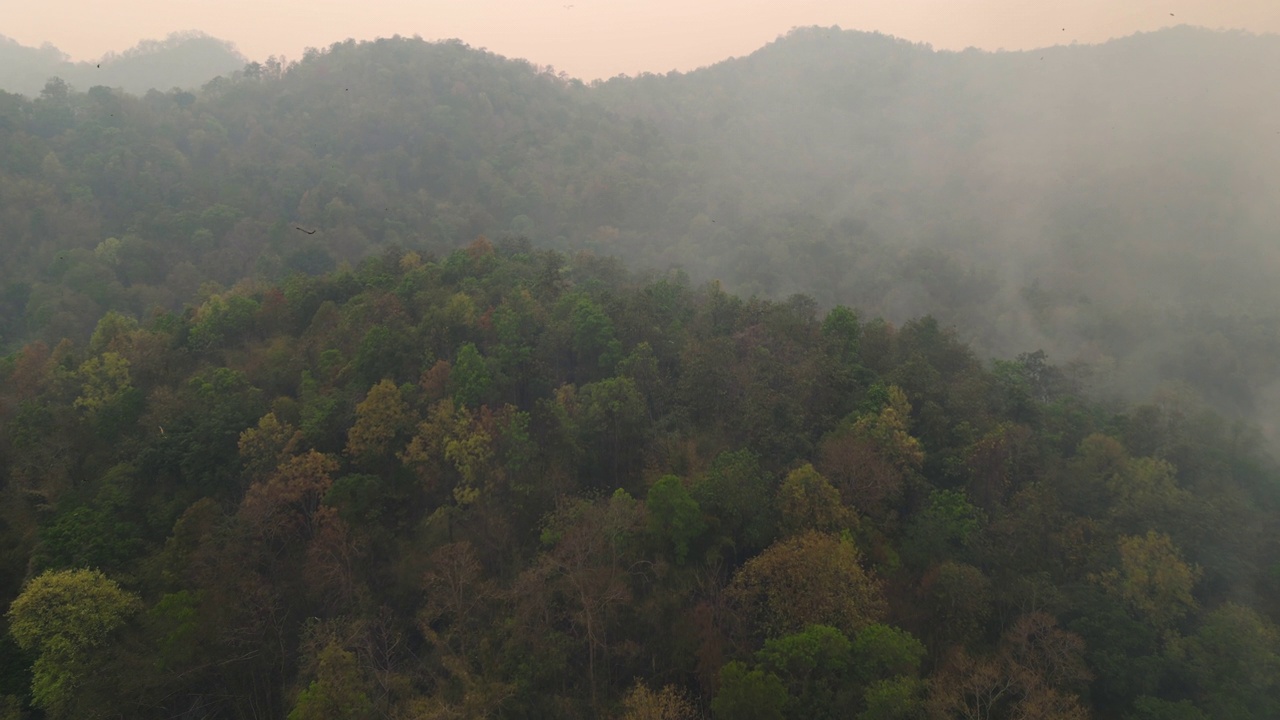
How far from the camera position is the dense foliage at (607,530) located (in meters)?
15.3

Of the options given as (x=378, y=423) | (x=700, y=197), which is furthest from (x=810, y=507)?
(x=700, y=197)

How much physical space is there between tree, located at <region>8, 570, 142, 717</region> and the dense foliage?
0.07 m

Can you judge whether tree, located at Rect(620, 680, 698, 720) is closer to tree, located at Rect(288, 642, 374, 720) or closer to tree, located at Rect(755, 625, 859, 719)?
tree, located at Rect(755, 625, 859, 719)

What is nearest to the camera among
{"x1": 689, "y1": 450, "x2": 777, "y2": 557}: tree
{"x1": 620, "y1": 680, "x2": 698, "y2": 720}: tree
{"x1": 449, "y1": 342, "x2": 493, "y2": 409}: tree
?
{"x1": 620, "y1": 680, "x2": 698, "y2": 720}: tree

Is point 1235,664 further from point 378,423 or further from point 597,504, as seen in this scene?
point 378,423

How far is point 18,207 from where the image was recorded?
4534 centimetres

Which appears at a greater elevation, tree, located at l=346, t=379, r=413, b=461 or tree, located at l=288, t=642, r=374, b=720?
tree, located at l=346, t=379, r=413, b=461

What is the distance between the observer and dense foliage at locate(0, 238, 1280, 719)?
50.3ft

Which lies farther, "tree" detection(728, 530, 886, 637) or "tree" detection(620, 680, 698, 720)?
"tree" detection(728, 530, 886, 637)

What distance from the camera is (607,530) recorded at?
58.2 ft

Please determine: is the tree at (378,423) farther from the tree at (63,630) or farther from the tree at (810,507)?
the tree at (810,507)

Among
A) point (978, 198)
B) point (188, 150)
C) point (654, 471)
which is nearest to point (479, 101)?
point (188, 150)

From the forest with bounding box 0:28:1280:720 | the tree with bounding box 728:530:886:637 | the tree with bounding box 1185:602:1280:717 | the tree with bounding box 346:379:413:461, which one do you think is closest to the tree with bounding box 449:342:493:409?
the forest with bounding box 0:28:1280:720

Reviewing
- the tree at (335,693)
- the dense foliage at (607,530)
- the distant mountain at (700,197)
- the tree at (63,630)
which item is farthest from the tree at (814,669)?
the distant mountain at (700,197)
